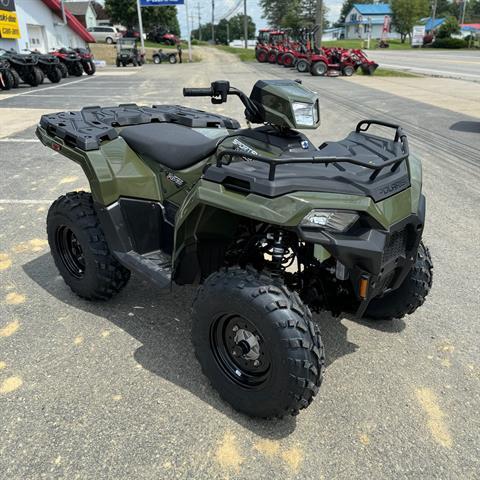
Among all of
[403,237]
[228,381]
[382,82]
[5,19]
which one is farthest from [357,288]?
[5,19]

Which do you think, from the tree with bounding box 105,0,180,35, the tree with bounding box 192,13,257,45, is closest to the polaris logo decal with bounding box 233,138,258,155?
the tree with bounding box 105,0,180,35

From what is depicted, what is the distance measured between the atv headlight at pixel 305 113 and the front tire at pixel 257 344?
2.49 ft

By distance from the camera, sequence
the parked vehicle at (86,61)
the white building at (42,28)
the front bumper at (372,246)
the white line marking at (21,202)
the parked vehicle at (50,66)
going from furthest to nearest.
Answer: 1. the white building at (42,28)
2. the parked vehicle at (86,61)
3. the parked vehicle at (50,66)
4. the white line marking at (21,202)
5. the front bumper at (372,246)

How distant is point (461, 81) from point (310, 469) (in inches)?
801

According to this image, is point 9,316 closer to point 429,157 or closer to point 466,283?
point 466,283

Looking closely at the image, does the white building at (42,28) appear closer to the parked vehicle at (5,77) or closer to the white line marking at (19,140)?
the parked vehicle at (5,77)

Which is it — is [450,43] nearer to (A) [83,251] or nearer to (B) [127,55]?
(B) [127,55]

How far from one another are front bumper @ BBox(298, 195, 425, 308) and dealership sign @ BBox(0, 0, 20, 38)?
23.9 m

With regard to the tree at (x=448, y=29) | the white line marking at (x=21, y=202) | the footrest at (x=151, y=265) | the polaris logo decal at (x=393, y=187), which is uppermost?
the tree at (x=448, y=29)

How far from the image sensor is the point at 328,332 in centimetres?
284

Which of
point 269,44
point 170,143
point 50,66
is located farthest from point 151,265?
point 269,44

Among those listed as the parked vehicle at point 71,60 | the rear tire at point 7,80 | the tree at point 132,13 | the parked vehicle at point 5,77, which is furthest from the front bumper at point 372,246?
the tree at point 132,13

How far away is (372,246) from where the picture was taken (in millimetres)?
1866

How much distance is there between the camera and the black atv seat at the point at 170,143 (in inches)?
102
